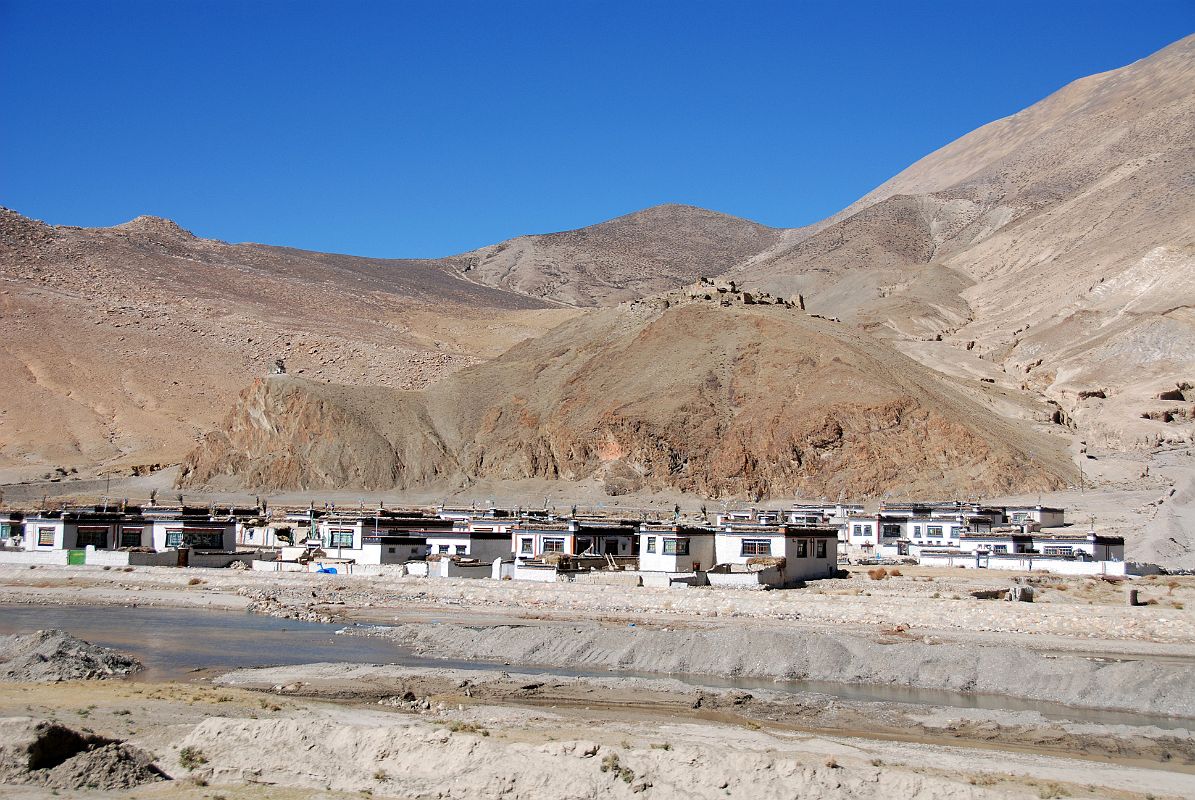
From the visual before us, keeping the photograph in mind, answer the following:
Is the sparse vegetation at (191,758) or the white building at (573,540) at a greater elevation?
the white building at (573,540)

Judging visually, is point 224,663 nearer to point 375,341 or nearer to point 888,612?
point 888,612

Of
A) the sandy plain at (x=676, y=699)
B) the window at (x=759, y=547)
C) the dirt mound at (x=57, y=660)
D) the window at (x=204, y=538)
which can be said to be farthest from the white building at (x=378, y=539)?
the dirt mound at (x=57, y=660)

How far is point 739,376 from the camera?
11100cm

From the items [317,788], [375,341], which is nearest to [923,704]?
[317,788]

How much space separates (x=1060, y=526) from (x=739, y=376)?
38571 millimetres

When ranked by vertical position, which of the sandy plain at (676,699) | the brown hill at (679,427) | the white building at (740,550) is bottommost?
the sandy plain at (676,699)

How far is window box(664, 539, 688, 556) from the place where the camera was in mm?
54969

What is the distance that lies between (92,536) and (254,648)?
28123 mm

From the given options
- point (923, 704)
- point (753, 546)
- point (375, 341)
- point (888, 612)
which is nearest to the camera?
point (923, 704)

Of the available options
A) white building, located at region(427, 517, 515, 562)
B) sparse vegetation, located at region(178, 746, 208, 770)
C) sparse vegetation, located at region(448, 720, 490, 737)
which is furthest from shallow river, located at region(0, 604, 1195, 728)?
white building, located at region(427, 517, 515, 562)

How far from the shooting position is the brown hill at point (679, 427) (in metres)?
98.9

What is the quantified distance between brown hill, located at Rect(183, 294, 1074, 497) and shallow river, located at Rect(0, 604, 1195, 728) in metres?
55.6

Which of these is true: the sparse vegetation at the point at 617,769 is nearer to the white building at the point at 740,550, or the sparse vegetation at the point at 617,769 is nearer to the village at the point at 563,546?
the village at the point at 563,546

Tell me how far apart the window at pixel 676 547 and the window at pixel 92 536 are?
2706 centimetres
